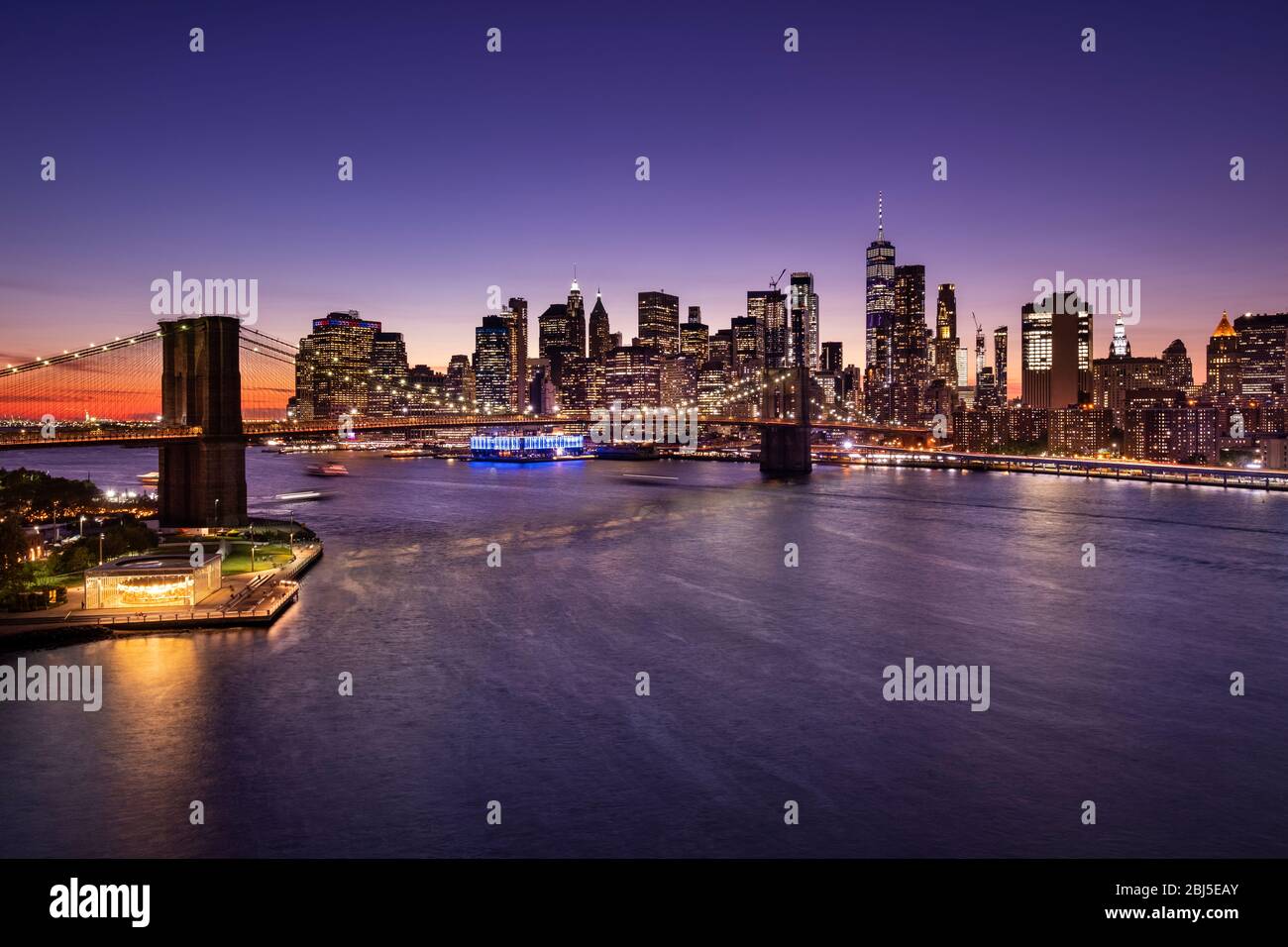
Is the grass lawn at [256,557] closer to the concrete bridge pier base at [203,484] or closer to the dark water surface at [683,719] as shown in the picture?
the dark water surface at [683,719]

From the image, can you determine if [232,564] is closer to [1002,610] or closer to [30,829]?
[30,829]

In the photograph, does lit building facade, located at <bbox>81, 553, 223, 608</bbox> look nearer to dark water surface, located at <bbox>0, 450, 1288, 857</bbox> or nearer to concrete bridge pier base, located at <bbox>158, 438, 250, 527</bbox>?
dark water surface, located at <bbox>0, 450, 1288, 857</bbox>

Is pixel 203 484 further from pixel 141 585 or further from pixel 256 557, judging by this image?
pixel 141 585

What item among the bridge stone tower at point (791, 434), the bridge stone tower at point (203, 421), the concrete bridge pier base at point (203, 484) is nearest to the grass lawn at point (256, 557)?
the concrete bridge pier base at point (203, 484)

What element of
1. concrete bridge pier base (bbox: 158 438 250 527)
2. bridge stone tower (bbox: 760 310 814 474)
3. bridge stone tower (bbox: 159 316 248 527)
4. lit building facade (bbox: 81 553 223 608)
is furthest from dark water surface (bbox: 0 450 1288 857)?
bridge stone tower (bbox: 760 310 814 474)

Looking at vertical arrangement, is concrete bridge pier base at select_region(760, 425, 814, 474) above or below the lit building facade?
above

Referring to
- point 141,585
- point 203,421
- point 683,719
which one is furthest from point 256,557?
point 683,719
